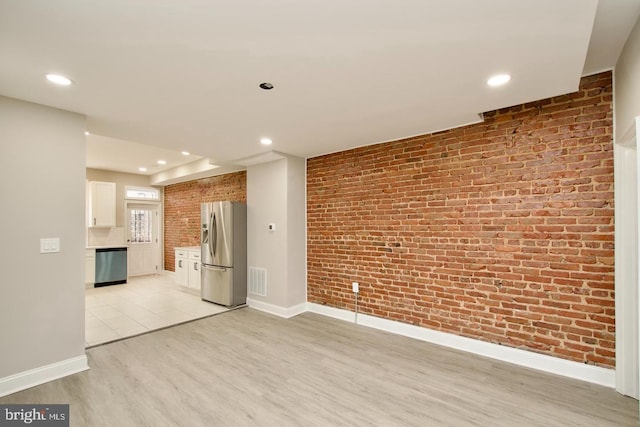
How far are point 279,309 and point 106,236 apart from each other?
5.48 m

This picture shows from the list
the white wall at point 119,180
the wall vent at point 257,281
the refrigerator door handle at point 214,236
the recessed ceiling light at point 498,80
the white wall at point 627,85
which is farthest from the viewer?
the white wall at point 119,180

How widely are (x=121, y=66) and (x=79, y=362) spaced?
9.18 feet

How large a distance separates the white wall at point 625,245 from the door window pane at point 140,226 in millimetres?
9345

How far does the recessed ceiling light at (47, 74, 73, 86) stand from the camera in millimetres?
2186

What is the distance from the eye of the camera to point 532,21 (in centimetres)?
163

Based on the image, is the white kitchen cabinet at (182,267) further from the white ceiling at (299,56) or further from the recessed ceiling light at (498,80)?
the recessed ceiling light at (498,80)

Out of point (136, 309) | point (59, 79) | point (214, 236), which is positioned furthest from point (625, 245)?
point (136, 309)

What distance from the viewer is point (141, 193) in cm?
803

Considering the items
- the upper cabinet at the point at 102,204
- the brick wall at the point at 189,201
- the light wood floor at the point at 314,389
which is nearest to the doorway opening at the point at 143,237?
the brick wall at the point at 189,201

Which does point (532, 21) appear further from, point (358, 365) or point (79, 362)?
point (79, 362)

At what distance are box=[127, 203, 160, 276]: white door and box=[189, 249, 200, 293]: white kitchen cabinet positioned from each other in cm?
285

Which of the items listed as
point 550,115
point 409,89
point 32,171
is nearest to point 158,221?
point 32,171

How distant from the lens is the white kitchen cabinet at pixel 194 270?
5.92 meters

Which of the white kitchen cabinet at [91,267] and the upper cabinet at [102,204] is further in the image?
the upper cabinet at [102,204]
